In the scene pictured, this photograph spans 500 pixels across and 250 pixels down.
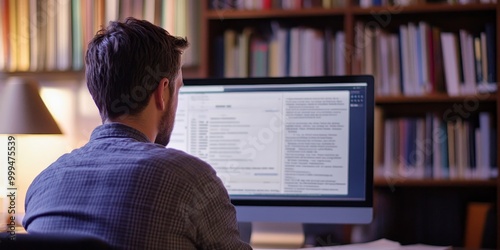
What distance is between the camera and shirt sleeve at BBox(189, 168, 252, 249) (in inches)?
43.3

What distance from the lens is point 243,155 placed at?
5.66 ft

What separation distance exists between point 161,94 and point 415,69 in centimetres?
140

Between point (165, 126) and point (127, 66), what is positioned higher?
point (127, 66)

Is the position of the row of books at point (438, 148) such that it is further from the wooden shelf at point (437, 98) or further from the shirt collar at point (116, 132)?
the shirt collar at point (116, 132)

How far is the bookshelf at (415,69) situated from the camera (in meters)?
2.41

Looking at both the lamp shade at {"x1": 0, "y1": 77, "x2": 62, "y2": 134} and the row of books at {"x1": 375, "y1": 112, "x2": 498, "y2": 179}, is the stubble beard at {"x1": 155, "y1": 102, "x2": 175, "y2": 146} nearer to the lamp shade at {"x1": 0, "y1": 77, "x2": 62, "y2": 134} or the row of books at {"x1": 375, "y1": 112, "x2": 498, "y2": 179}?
the lamp shade at {"x1": 0, "y1": 77, "x2": 62, "y2": 134}

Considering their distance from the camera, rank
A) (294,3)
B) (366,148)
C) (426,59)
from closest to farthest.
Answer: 1. (366,148)
2. (426,59)
3. (294,3)

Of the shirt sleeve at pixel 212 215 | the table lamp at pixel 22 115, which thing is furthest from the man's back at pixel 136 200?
the table lamp at pixel 22 115

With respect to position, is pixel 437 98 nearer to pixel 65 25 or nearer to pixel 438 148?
pixel 438 148

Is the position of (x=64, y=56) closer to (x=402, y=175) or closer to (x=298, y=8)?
(x=298, y=8)

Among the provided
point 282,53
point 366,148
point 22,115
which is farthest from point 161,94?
point 282,53

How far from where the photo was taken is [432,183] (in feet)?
7.97

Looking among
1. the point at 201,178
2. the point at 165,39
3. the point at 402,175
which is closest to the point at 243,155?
the point at 165,39

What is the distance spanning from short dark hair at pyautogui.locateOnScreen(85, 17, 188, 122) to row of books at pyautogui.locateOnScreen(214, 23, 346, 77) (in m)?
1.29
